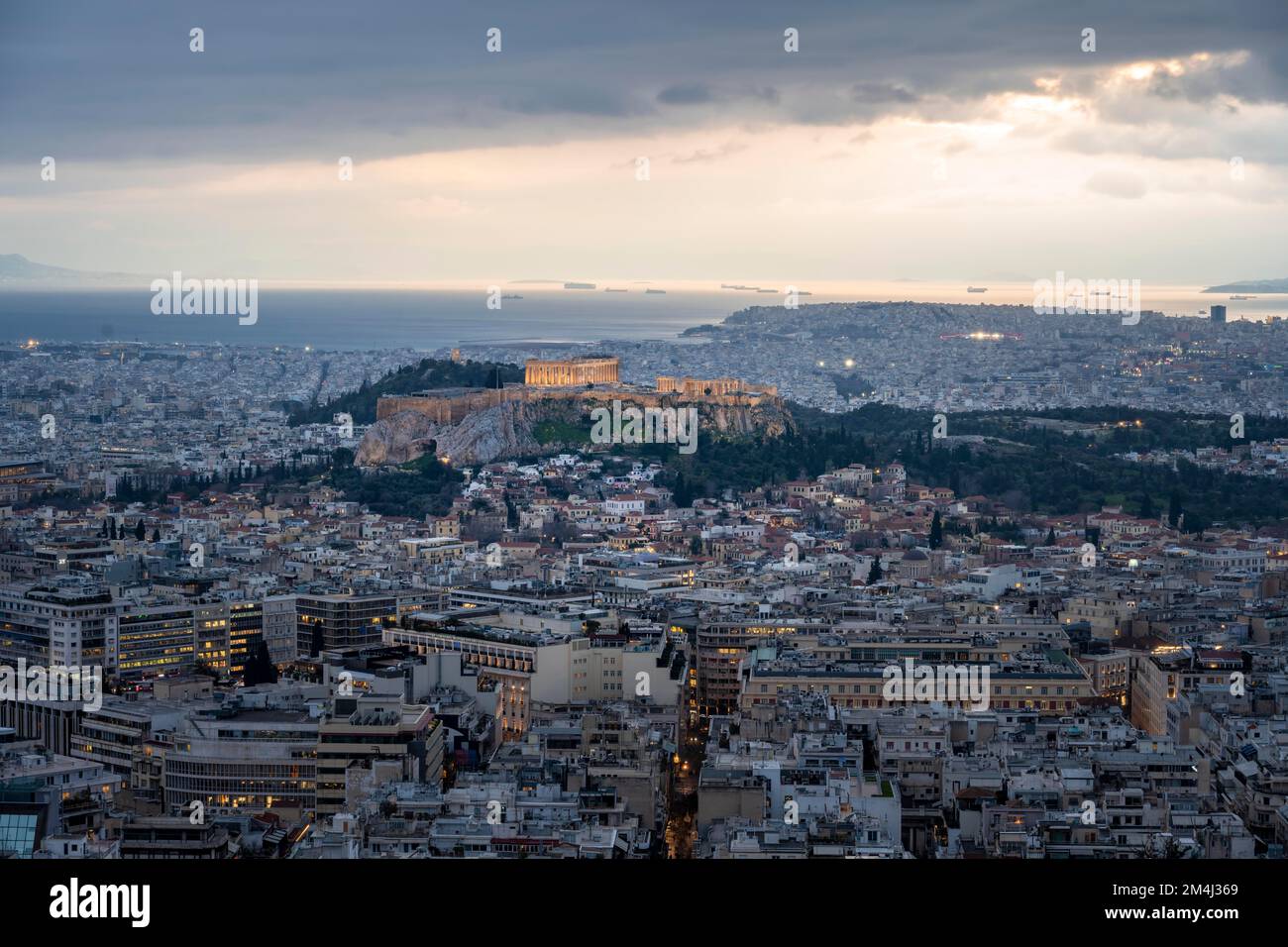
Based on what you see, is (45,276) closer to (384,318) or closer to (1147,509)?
(384,318)

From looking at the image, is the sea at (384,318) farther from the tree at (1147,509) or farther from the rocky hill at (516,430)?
the tree at (1147,509)

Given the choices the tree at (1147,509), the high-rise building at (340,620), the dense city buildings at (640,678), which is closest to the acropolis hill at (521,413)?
the dense city buildings at (640,678)

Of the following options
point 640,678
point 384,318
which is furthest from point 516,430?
point 384,318

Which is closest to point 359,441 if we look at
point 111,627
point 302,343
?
point 111,627

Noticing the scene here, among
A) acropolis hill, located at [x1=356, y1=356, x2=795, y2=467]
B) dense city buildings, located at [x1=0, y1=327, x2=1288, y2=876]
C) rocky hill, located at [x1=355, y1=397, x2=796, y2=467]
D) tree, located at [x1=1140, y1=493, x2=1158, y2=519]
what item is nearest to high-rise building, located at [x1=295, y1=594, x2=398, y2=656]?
dense city buildings, located at [x1=0, y1=327, x2=1288, y2=876]

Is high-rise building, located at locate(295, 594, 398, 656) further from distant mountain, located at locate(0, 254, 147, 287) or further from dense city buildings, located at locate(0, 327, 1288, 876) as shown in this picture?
distant mountain, located at locate(0, 254, 147, 287)
